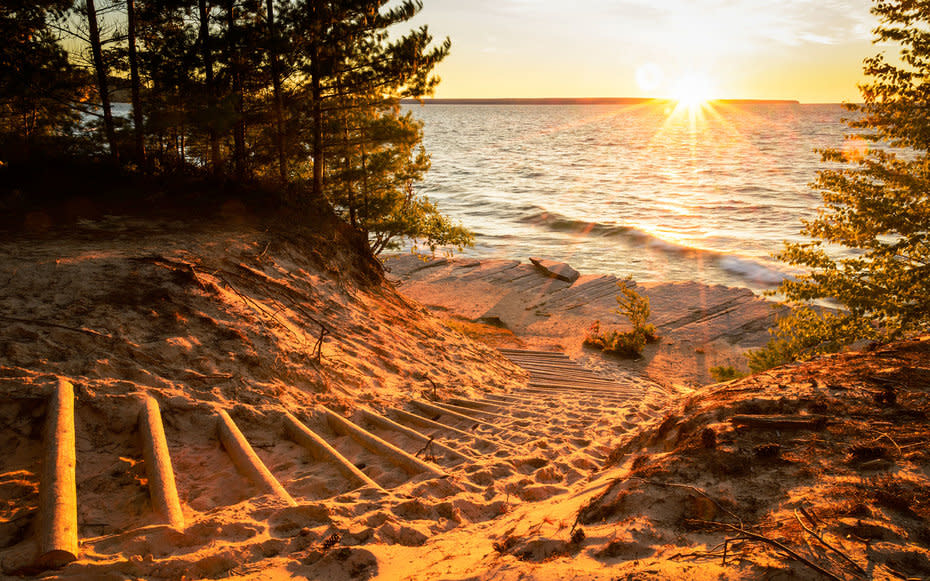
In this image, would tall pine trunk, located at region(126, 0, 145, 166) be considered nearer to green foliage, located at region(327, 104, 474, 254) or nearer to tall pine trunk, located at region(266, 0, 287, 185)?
tall pine trunk, located at region(266, 0, 287, 185)

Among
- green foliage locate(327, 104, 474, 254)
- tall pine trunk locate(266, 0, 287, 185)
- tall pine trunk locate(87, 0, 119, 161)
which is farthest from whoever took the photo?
green foliage locate(327, 104, 474, 254)

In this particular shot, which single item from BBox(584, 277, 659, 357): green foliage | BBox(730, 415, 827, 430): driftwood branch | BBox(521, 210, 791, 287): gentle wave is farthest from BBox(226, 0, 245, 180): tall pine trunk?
BBox(521, 210, 791, 287): gentle wave

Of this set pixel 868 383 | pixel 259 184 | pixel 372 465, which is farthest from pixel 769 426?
pixel 259 184

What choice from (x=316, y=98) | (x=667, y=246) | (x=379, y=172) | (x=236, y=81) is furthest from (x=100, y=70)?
(x=667, y=246)

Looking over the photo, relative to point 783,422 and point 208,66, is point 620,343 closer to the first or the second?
point 783,422

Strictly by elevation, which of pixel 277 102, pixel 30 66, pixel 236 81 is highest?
pixel 236 81

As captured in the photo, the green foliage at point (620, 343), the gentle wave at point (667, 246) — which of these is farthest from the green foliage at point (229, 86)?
the gentle wave at point (667, 246)

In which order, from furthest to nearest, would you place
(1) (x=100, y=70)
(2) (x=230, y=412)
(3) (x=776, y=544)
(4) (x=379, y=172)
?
(4) (x=379, y=172)
(1) (x=100, y=70)
(2) (x=230, y=412)
(3) (x=776, y=544)

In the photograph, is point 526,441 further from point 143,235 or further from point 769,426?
point 143,235

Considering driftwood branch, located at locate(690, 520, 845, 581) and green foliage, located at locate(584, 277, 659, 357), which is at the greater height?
driftwood branch, located at locate(690, 520, 845, 581)

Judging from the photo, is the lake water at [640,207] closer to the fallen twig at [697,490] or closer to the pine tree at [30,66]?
the fallen twig at [697,490]

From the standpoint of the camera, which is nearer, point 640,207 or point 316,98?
point 316,98

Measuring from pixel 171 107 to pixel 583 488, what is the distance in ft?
46.3

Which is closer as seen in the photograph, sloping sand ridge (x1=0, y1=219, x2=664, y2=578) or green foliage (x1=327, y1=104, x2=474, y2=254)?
sloping sand ridge (x1=0, y1=219, x2=664, y2=578)
